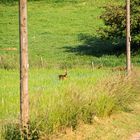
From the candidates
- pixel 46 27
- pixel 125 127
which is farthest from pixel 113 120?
pixel 46 27

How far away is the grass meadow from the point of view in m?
12.7

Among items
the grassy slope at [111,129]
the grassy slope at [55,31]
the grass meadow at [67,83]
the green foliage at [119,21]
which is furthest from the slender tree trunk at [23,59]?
the green foliage at [119,21]

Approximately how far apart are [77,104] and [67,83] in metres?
8.90

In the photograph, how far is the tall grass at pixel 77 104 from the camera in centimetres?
1216

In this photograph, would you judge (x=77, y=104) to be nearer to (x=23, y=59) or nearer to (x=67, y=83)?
(x=23, y=59)

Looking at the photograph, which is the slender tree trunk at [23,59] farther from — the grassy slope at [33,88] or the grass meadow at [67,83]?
the grassy slope at [33,88]

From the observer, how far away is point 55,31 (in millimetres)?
56875

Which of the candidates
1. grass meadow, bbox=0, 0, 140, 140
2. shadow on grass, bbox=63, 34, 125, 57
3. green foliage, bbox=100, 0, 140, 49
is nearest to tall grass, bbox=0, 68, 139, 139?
grass meadow, bbox=0, 0, 140, 140

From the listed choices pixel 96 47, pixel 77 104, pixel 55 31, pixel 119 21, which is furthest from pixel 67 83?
pixel 55 31

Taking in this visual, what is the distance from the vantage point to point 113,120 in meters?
16.0

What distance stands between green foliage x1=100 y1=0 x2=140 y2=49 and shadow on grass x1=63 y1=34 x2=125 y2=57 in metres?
1.57

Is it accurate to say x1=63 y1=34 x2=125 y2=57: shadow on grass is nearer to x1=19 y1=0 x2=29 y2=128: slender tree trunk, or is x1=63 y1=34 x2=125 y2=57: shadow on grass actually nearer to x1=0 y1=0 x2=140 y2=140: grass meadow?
x1=0 y1=0 x2=140 y2=140: grass meadow

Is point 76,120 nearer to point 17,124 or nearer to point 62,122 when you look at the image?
point 62,122

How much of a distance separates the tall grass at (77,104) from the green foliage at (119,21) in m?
25.8
